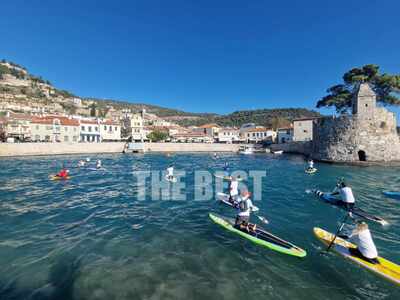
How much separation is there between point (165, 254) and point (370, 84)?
54.3 m

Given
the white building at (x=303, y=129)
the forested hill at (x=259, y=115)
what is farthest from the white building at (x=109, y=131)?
the forested hill at (x=259, y=115)

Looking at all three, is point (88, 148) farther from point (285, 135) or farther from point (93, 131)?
point (285, 135)

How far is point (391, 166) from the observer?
3284 cm

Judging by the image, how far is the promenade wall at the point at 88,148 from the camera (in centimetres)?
4388

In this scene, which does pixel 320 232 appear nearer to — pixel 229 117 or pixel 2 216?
pixel 2 216

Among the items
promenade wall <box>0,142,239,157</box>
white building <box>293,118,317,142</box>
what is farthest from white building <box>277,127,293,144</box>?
promenade wall <box>0,142,239,157</box>

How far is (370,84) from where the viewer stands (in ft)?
143

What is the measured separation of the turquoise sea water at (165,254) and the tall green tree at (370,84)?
1580 inches

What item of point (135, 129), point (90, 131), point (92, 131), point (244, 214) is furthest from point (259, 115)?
point (244, 214)

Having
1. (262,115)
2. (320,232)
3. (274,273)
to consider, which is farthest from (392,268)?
(262,115)

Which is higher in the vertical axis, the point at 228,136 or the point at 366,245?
the point at 228,136

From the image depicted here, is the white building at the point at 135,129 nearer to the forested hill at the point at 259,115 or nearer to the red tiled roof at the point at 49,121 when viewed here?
the red tiled roof at the point at 49,121

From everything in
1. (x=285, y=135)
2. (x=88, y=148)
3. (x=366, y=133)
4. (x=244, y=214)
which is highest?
(x=285, y=135)

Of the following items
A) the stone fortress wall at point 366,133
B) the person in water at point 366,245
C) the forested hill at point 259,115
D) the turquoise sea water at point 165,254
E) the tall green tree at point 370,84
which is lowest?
the turquoise sea water at point 165,254
